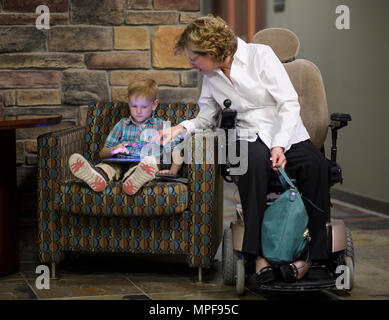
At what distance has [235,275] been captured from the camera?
108 inches

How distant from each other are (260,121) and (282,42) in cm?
45

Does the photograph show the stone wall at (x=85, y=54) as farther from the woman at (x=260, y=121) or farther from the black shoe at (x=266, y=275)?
the black shoe at (x=266, y=275)

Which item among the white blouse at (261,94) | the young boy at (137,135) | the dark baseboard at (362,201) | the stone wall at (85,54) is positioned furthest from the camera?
the dark baseboard at (362,201)

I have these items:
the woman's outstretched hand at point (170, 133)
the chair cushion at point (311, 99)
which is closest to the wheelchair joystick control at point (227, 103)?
the woman's outstretched hand at point (170, 133)

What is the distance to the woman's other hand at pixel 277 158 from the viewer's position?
8.30 ft

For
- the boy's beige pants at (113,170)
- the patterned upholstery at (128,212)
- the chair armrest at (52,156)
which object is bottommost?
the patterned upholstery at (128,212)

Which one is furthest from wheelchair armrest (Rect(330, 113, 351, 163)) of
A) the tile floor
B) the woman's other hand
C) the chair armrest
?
the chair armrest

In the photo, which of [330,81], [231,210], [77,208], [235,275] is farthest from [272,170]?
[330,81]

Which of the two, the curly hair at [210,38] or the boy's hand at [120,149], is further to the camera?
the boy's hand at [120,149]

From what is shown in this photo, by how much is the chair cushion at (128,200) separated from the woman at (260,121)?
35 cm

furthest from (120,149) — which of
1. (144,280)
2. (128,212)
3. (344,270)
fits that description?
(344,270)

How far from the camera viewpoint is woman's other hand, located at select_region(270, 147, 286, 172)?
253 centimetres

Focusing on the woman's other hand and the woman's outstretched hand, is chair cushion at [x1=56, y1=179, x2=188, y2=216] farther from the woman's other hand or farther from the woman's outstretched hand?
the woman's other hand

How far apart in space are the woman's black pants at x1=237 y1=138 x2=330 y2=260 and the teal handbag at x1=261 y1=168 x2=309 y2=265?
0.05 m
